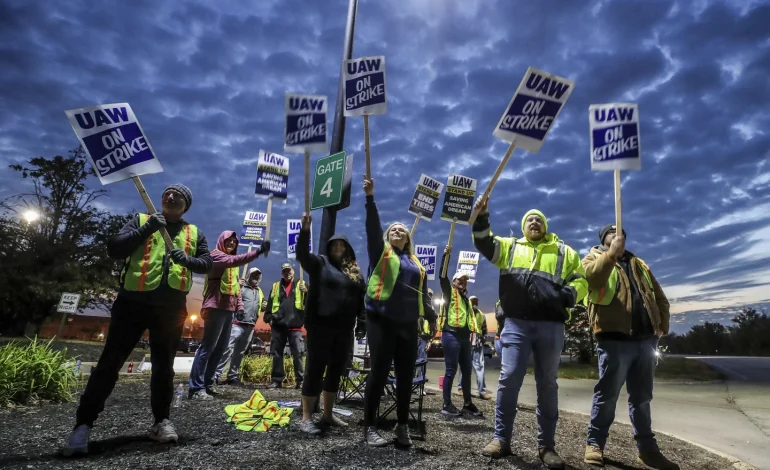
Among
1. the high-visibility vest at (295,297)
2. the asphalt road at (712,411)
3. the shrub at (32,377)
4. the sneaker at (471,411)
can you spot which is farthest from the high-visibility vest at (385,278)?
the shrub at (32,377)

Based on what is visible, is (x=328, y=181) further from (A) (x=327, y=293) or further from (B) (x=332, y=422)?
(B) (x=332, y=422)

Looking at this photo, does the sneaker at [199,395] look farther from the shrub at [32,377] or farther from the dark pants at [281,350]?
the dark pants at [281,350]

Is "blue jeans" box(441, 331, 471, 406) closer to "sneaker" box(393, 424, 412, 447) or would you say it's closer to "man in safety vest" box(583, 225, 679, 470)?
"man in safety vest" box(583, 225, 679, 470)

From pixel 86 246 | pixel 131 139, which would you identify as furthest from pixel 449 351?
pixel 86 246

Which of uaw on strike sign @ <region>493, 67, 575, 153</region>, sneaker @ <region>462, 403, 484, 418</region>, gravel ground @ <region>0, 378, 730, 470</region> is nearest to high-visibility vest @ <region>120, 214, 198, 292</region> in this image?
gravel ground @ <region>0, 378, 730, 470</region>

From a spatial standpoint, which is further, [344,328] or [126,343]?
[344,328]

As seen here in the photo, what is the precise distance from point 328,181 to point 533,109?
2.13 m

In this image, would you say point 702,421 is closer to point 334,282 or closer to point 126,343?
point 334,282

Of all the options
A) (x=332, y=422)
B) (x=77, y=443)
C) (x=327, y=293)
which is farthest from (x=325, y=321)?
(x=77, y=443)

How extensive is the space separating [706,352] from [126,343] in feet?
174

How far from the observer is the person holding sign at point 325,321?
4.11 metres

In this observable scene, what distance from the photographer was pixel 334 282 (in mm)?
4230

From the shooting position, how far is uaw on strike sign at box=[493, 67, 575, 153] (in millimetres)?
4262

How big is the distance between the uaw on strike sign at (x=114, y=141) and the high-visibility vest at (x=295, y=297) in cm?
431
